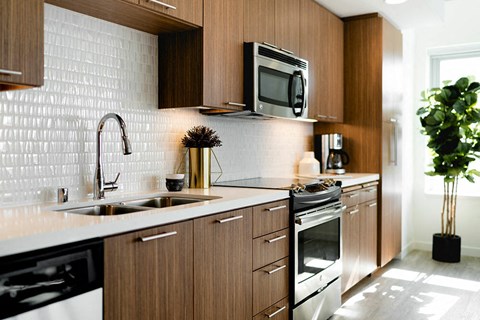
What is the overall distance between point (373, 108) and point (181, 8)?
2.48 meters

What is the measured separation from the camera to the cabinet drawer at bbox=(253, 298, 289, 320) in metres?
2.37

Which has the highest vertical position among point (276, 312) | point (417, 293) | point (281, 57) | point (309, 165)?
point (281, 57)

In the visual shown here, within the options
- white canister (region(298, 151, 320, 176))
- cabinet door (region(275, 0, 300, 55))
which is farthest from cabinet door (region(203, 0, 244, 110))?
white canister (region(298, 151, 320, 176))

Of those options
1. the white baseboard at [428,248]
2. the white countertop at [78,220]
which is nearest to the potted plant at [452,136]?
the white baseboard at [428,248]

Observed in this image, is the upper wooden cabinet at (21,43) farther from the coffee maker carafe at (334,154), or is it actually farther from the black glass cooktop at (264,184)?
the coffee maker carafe at (334,154)

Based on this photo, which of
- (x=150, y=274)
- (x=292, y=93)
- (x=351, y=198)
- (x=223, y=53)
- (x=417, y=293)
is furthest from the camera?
(x=417, y=293)

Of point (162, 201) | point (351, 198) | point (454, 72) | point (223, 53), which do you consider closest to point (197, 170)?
point (162, 201)

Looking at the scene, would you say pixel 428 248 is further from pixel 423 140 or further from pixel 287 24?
pixel 287 24

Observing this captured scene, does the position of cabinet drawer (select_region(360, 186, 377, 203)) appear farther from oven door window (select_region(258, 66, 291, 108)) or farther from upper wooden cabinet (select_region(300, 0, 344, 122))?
oven door window (select_region(258, 66, 291, 108))

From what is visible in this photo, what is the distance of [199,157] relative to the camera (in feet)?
8.93

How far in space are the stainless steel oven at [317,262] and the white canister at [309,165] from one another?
77cm

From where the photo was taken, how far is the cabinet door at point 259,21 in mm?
2816

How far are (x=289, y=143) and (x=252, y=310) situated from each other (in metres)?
1.97

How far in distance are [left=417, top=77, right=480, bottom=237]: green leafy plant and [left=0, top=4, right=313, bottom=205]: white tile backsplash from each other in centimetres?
271
